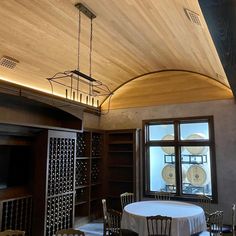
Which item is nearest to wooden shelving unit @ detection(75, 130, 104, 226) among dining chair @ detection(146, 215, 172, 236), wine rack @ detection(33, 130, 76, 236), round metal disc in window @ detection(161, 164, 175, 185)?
wine rack @ detection(33, 130, 76, 236)

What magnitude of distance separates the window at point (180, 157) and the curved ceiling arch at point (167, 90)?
0.54 meters

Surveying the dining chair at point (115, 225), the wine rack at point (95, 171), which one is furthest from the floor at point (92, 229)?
the dining chair at point (115, 225)

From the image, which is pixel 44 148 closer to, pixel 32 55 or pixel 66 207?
pixel 66 207

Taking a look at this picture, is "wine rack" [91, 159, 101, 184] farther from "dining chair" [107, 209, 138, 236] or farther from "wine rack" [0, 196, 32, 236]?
"dining chair" [107, 209, 138, 236]

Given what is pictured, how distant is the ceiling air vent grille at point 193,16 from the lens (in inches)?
108

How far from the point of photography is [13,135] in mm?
4266

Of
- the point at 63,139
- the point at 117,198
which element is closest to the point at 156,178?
the point at 117,198

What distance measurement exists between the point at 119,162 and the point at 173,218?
3.20 meters

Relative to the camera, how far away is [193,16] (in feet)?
9.23

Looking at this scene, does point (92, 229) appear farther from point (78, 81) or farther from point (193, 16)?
point (193, 16)

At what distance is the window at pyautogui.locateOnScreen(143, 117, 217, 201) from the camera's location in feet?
18.8

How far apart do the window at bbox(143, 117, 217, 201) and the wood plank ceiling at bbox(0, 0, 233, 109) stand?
66 cm

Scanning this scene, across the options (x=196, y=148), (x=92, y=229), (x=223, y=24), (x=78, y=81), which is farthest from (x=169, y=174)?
(x=223, y=24)

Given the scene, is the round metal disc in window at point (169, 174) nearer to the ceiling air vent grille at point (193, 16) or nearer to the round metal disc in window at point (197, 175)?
the round metal disc in window at point (197, 175)
